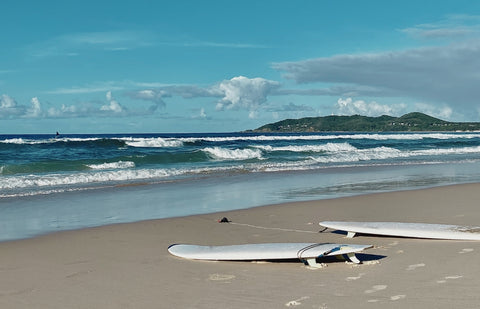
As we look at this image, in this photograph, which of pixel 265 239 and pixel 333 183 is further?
pixel 333 183

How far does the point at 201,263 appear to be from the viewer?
536cm

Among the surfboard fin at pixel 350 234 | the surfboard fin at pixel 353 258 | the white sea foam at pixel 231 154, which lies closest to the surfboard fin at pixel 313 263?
the surfboard fin at pixel 353 258

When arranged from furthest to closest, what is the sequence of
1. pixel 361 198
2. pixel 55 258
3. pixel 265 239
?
pixel 361 198 → pixel 265 239 → pixel 55 258

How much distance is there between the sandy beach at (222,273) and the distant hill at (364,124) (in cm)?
11886

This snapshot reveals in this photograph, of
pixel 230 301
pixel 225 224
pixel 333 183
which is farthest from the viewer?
pixel 333 183

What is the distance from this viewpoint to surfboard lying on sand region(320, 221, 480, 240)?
238 inches

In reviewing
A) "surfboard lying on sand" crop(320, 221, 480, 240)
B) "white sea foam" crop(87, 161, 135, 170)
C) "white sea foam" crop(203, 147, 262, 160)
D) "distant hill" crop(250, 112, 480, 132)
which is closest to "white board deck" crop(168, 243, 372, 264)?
"surfboard lying on sand" crop(320, 221, 480, 240)

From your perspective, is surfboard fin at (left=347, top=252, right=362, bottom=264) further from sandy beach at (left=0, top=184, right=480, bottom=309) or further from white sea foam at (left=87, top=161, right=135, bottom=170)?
white sea foam at (left=87, top=161, right=135, bottom=170)

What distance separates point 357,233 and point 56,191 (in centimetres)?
894

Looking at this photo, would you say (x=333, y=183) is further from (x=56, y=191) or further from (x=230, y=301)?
(x=230, y=301)

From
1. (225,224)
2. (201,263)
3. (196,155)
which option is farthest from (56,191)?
(196,155)

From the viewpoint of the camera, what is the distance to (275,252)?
17.0ft

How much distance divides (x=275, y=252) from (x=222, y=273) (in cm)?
63

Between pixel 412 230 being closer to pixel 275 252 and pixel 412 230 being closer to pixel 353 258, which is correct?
pixel 353 258
